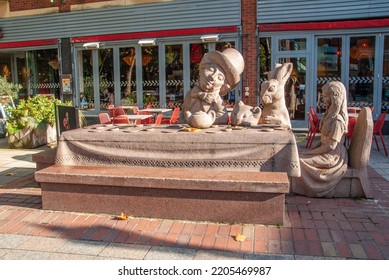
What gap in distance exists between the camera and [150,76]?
1332 centimetres

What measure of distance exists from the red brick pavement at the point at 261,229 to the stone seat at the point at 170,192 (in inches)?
4.2

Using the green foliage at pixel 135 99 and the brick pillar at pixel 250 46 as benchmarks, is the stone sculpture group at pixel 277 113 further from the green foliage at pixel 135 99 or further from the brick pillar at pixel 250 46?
the green foliage at pixel 135 99

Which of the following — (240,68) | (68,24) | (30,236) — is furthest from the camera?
(68,24)

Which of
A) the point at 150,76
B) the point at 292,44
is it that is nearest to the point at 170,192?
the point at 292,44

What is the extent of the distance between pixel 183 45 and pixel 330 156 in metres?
8.43

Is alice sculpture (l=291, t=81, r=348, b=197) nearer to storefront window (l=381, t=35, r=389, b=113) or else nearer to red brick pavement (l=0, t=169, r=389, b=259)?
red brick pavement (l=0, t=169, r=389, b=259)

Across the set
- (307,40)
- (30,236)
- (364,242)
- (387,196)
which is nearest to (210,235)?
(364,242)

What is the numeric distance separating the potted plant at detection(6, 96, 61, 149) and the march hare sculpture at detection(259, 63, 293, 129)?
5898mm

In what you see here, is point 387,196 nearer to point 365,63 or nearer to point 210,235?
point 210,235

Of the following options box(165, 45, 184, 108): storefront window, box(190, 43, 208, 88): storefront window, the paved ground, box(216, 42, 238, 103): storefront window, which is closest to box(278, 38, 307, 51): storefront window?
box(216, 42, 238, 103): storefront window

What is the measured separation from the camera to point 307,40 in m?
11.5

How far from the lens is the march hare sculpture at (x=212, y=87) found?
17.9ft

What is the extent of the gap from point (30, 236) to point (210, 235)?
1823 mm

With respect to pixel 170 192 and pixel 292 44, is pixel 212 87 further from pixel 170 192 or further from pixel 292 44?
pixel 292 44
